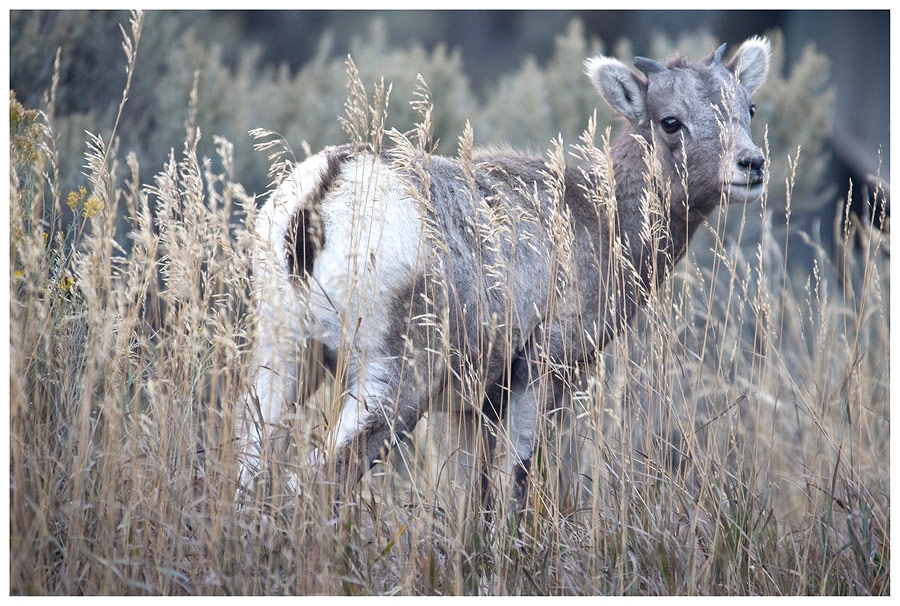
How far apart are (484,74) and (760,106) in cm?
925

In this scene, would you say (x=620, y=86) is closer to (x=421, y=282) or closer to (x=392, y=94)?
(x=421, y=282)

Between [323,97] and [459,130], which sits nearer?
[459,130]

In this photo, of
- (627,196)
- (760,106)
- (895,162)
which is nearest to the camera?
(895,162)

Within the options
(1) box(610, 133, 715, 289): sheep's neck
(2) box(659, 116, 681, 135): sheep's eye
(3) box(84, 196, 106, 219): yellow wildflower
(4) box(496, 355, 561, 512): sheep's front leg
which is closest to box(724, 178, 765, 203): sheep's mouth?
(1) box(610, 133, 715, 289): sheep's neck

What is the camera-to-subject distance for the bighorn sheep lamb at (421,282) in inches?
105

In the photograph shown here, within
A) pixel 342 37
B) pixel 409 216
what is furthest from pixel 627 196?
pixel 342 37

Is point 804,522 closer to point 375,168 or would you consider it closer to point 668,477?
point 668,477

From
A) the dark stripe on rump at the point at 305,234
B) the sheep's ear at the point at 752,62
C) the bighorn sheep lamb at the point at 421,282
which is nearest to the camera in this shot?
the bighorn sheep lamb at the point at 421,282

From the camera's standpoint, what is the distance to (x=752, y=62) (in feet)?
13.6

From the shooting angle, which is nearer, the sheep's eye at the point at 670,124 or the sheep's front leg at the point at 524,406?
the sheep's front leg at the point at 524,406

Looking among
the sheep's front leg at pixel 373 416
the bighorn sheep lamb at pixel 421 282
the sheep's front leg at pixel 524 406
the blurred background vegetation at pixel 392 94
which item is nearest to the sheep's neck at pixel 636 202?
the bighorn sheep lamb at pixel 421 282

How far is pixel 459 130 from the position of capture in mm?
Answer: 7160

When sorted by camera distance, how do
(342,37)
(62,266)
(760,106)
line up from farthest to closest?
(342,37) < (760,106) < (62,266)

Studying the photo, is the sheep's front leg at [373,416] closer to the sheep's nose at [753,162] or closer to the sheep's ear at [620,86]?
the sheep's nose at [753,162]
